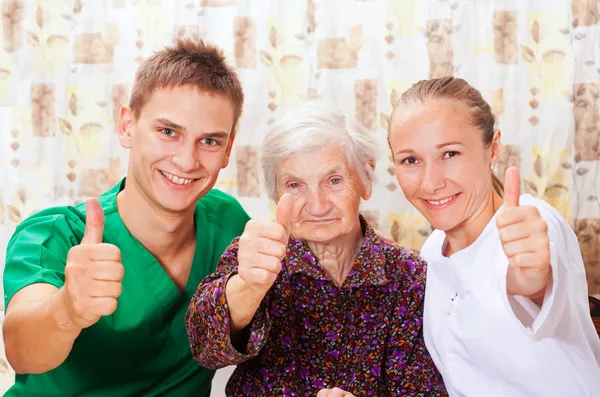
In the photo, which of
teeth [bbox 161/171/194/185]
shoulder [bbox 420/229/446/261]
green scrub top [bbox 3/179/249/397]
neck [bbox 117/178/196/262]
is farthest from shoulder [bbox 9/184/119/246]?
shoulder [bbox 420/229/446/261]

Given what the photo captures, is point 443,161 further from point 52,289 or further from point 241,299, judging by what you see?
point 52,289

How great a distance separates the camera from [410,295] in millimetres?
1511

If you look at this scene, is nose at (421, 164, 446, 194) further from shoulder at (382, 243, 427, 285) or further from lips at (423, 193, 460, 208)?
shoulder at (382, 243, 427, 285)

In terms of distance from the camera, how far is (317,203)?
1.44 metres

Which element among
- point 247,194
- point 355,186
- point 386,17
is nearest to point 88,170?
point 247,194

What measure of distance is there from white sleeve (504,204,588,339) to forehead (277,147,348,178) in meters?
0.47

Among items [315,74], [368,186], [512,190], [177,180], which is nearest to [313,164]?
[368,186]

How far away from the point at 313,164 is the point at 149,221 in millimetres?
498

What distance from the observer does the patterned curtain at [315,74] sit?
7.81ft

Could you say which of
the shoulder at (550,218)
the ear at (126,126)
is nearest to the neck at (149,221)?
the ear at (126,126)

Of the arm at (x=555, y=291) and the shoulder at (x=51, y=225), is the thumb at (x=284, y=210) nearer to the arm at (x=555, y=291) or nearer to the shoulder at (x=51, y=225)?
the arm at (x=555, y=291)

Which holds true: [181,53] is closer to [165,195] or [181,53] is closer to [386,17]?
[165,195]

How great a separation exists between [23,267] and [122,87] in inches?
54.5

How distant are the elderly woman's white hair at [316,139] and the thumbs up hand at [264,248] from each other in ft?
0.89
